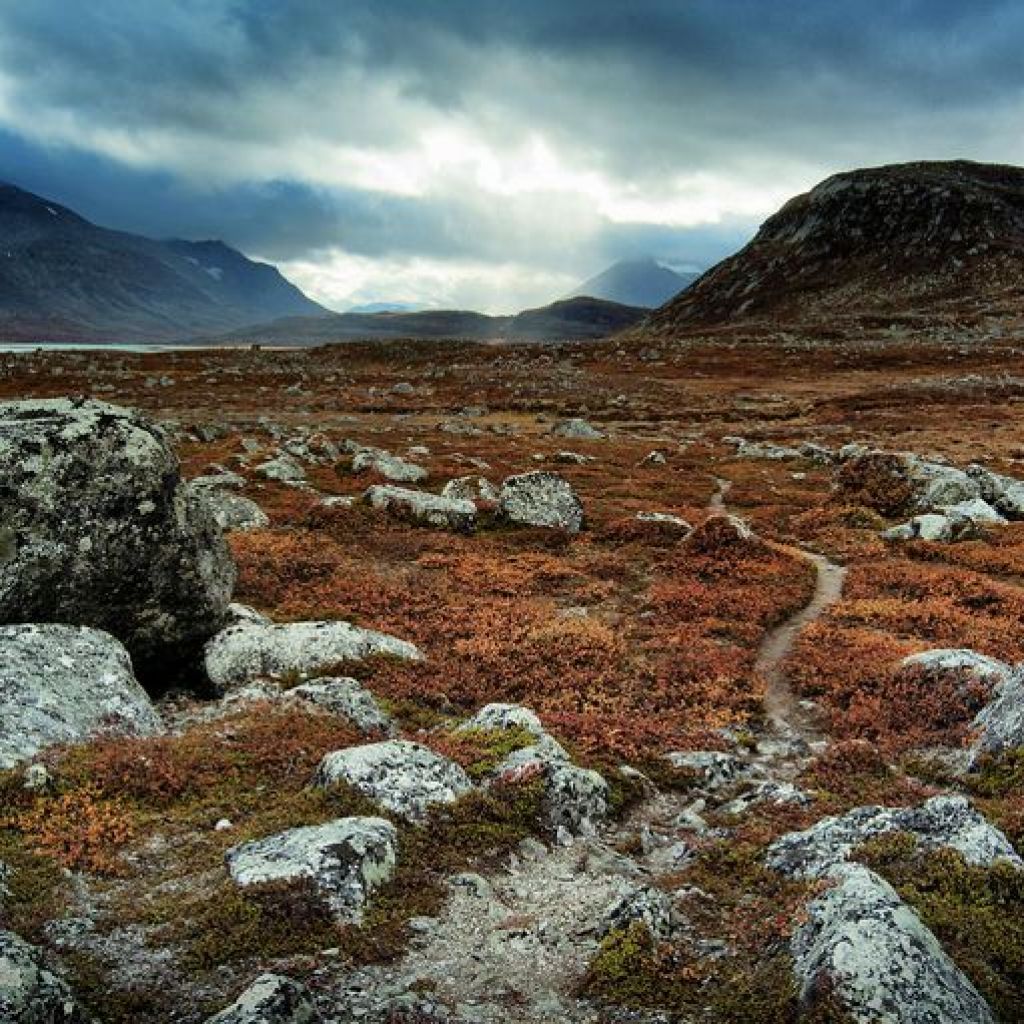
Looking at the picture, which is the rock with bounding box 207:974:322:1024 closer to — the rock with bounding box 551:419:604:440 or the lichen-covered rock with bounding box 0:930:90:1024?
the lichen-covered rock with bounding box 0:930:90:1024

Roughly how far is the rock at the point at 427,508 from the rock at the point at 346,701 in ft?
60.3

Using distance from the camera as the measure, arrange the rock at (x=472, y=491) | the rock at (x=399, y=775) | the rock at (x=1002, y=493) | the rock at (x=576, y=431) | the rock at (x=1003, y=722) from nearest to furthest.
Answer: the rock at (x=399, y=775)
the rock at (x=1003, y=722)
the rock at (x=1002, y=493)
the rock at (x=472, y=491)
the rock at (x=576, y=431)

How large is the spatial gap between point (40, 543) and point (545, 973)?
13532 millimetres

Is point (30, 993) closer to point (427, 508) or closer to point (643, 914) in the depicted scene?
point (643, 914)

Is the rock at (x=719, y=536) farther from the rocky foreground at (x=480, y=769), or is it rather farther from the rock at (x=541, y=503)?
the rock at (x=541, y=503)

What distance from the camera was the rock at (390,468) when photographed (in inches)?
1925

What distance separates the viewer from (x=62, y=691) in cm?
1456

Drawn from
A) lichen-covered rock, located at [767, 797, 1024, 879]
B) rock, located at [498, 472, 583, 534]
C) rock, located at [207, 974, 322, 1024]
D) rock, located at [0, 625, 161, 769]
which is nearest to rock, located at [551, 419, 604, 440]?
rock, located at [498, 472, 583, 534]

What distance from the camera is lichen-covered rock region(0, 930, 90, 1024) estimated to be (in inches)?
274

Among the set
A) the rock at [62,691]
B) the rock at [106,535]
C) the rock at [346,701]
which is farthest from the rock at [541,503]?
the rock at [62,691]

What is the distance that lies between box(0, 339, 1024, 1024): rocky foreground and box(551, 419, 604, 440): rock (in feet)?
140

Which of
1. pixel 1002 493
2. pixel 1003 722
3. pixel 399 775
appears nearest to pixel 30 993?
pixel 399 775

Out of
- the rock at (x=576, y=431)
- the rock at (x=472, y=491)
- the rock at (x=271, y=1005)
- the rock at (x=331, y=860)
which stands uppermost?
the rock at (x=576, y=431)

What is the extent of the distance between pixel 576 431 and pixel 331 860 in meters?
67.3
